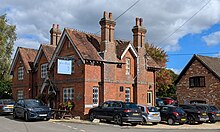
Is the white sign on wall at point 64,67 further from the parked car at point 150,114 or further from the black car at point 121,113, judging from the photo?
the parked car at point 150,114

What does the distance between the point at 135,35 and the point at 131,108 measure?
451 inches

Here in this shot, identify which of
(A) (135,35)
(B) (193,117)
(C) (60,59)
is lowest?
(B) (193,117)

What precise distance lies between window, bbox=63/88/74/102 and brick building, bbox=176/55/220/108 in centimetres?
1703

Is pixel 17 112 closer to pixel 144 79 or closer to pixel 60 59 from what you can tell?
pixel 60 59

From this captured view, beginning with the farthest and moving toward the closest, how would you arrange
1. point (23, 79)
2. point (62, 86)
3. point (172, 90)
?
point (172, 90)
point (23, 79)
point (62, 86)

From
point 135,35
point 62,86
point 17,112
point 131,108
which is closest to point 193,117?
point 131,108

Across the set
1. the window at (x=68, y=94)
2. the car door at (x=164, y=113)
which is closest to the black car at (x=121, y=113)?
the car door at (x=164, y=113)

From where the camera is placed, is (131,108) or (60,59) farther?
Result: (60,59)

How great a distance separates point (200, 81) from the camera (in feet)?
125

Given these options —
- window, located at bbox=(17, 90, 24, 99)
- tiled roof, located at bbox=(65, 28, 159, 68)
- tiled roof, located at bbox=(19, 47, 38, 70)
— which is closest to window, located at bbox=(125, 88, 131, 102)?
tiled roof, located at bbox=(65, 28, 159, 68)

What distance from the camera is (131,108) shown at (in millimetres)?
22500

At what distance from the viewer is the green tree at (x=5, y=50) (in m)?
44.1

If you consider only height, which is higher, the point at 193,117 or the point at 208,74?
the point at 208,74

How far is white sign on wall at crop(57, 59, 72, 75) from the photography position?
1054 inches
